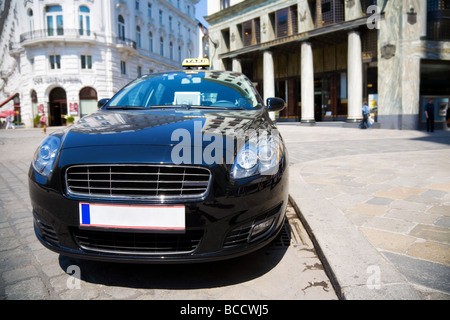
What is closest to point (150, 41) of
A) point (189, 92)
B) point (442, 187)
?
point (189, 92)

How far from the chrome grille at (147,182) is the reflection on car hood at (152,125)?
197 millimetres

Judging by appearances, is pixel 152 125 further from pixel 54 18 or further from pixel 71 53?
pixel 54 18

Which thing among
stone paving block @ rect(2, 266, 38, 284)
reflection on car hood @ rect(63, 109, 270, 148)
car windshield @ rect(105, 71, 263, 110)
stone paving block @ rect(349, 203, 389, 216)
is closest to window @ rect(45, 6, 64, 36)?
car windshield @ rect(105, 71, 263, 110)

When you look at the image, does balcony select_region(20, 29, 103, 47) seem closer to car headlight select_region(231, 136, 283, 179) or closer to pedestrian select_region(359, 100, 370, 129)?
pedestrian select_region(359, 100, 370, 129)

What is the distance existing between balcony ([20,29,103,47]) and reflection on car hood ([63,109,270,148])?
32.2m

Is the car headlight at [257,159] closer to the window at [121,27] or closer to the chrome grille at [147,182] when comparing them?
the chrome grille at [147,182]

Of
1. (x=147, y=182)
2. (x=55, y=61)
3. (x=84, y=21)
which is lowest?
(x=147, y=182)

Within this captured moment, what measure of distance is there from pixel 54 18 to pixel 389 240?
118 ft

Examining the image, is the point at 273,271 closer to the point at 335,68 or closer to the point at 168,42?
the point at 335,68

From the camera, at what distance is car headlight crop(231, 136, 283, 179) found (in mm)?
2006

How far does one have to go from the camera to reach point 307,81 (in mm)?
21688

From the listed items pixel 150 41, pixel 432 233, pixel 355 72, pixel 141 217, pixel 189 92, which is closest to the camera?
pixel 141 217
